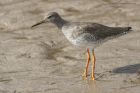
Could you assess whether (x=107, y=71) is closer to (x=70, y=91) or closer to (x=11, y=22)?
(x=70, y=91)

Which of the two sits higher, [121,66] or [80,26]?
[80,26]

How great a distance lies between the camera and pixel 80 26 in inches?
440

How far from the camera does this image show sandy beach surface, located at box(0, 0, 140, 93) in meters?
10.6

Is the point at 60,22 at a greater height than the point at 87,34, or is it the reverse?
the point at 60,22

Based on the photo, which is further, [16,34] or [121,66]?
[16,34]

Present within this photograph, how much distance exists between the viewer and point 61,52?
12.3 metres

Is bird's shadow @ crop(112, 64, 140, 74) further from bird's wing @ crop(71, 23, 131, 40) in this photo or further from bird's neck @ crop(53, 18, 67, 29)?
bird's neck @ crop(53, 18, 67, 29)

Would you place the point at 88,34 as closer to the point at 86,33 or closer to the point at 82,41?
the point at 86,33

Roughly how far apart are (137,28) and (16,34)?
10.3ft

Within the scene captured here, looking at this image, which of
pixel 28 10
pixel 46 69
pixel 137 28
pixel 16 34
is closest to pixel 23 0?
pixel 28 10

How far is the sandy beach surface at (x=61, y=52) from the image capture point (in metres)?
10.6


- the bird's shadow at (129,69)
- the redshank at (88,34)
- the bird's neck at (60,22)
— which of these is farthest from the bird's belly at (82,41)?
the bird's shadow at (129,69)

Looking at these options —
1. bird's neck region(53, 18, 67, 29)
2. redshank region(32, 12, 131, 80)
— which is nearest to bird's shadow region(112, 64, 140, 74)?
redshank region(32, 12, 131, 80)

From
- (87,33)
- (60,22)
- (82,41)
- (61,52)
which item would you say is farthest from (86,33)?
(61,52)
